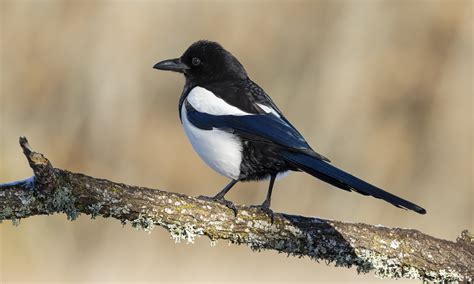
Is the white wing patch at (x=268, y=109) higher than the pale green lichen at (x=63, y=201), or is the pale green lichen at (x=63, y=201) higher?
the white wing patch at (x=268, y=109)

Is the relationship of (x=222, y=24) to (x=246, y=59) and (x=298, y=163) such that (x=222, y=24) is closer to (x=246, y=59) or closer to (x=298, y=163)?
(x=246, y=59)

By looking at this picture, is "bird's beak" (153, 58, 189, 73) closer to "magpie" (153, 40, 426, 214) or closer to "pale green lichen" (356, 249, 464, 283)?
"magpie" (153, 40, 426, 214)

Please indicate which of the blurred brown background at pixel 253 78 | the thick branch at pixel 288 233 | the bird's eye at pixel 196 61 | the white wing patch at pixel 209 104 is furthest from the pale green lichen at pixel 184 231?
the blurred brown background at pixel 253 78

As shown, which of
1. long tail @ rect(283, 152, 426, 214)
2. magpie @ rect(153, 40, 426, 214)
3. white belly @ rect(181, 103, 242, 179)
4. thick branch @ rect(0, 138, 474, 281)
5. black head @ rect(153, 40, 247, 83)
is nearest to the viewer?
thick branch @ rect(0, 138, 474, 281)

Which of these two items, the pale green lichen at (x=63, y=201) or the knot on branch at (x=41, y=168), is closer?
the knot on branch at (x=41, y=168)

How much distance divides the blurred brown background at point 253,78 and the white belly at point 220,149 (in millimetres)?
2272

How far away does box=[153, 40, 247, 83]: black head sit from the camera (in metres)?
4.29

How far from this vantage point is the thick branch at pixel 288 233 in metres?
2.72

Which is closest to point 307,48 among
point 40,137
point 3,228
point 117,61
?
point 117,61

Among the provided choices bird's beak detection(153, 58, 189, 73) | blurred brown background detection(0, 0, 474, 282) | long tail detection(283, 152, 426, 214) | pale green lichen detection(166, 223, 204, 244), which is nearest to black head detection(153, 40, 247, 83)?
bird's beak detection(153, 58, 189, 73)

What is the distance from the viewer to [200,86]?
4.23 m

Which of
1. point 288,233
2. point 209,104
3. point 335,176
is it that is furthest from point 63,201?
point 209,104

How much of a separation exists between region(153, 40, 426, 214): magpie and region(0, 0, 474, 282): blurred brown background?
1943 mm

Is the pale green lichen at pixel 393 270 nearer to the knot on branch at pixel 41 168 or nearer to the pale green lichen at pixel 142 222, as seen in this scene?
the pale green lichen at pixel 142 222
